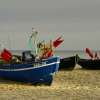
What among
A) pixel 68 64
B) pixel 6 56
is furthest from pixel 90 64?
pixel 6 56

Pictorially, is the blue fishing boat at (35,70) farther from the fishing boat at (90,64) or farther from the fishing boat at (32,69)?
the fishing boat at (90,64)

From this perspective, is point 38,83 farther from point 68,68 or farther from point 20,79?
point 68,68

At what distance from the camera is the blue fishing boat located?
2883 centimetres

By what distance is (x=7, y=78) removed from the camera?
30.2m

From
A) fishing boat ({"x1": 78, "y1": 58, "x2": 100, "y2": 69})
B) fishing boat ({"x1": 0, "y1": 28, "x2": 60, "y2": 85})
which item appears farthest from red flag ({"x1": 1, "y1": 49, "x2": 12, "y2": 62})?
fishing boat ({"x1": 78, "y1": 58, "x2": 100, "y2": 69})

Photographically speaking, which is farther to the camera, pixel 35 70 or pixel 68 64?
pixel 68 64

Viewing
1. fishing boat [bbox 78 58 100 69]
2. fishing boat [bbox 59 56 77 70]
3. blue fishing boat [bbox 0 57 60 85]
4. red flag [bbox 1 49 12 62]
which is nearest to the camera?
blue fishing boat [bbox 0 57 60 85]

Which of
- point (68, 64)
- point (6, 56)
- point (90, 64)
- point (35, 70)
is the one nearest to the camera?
point (35, 70)

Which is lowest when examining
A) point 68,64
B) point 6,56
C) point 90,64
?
point 90,64

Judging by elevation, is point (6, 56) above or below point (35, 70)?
above

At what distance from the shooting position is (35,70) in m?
29.0

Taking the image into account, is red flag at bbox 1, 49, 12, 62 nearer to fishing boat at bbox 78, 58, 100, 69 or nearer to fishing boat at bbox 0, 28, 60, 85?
fishing boat at bbox 0, 28, 60, 85

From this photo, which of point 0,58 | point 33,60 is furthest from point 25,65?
point 0,58

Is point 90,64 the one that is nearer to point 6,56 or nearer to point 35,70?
point 6,56
